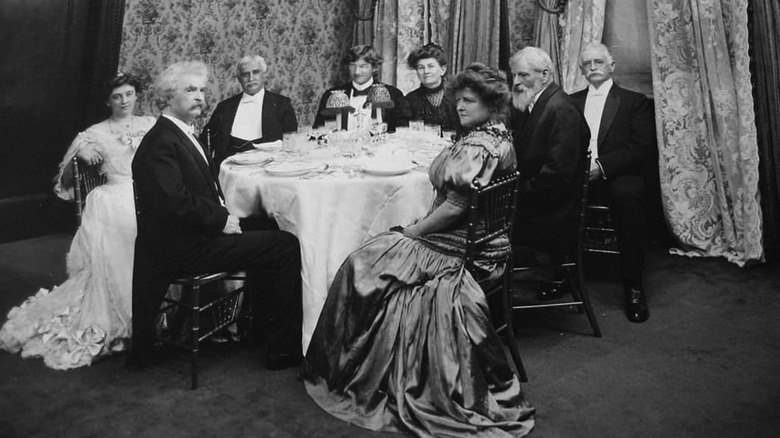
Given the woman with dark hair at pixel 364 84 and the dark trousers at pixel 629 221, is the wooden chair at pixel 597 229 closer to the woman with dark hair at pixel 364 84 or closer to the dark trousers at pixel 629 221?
the dark trousers at pixel 629 221

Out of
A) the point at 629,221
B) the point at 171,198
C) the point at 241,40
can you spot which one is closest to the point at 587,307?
the point at 629,221

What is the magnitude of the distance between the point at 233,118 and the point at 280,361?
2.21 meters

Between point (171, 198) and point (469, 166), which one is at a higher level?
point (469, 166)

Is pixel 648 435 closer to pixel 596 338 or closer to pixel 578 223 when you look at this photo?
pixel 596 338

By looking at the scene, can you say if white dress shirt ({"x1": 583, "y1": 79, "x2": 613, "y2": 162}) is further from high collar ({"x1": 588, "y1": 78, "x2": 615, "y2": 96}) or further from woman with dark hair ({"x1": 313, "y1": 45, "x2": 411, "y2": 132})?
woman with dark hair ({"x1": 313, "y1": 45, "x2": 411, "y2": 132})

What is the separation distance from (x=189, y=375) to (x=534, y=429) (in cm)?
139

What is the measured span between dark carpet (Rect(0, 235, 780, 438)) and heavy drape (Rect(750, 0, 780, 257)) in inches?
27.5

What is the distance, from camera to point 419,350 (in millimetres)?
2656

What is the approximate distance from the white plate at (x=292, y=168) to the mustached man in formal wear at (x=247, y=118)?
58.4 inches

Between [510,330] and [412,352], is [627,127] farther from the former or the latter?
[412,352]

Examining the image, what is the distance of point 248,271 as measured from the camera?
3164 mm

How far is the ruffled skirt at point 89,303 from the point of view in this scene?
126 inches

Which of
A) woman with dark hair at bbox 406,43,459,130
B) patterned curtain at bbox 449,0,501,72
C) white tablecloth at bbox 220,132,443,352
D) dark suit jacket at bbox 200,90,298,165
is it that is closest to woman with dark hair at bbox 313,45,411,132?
woman with dark hair at bbox 406,43,459,130

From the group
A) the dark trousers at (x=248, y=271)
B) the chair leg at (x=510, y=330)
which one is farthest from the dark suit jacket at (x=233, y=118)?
the chair leg at (x=510, y=330)
